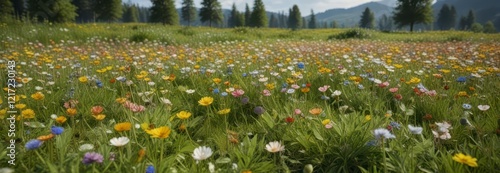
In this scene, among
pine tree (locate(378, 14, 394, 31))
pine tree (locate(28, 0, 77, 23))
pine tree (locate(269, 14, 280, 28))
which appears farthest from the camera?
pine tree (locate(378, 14, 394, 31))

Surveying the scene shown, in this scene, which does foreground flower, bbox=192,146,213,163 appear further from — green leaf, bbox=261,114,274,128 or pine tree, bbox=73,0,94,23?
pine tree, bbox=73,0,94,23

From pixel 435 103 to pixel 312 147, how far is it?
53.8 inches

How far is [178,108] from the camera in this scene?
2.78m

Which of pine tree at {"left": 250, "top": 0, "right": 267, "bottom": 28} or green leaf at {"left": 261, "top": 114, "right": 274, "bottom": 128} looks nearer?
green leaf at {"left": 261, "top": 114, "right": 274, "bottom": 128}

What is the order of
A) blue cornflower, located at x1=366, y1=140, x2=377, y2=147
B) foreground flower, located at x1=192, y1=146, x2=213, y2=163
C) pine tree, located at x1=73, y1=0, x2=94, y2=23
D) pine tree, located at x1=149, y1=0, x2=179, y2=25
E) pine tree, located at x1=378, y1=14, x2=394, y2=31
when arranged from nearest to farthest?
foreground flower, located at x1=192, y1=146, x2=213, y2=163 → blue cornflower, located at x1=366, y1=140, x2=377, y2=147 → pine tree, located at x1=149, y1=0, x2=179, y2=25 → pine tree, located at x1=73, y1=0, x2=94, y2=23 → pine tree, located at x1=378, y1=14, x2=394, y2=31

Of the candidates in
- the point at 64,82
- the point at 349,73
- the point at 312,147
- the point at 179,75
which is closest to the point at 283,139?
the point at 312,147

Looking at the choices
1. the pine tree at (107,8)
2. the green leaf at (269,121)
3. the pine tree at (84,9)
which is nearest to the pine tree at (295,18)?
the pine tree at (107,8)

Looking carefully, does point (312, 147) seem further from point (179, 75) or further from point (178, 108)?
point (179, 75)

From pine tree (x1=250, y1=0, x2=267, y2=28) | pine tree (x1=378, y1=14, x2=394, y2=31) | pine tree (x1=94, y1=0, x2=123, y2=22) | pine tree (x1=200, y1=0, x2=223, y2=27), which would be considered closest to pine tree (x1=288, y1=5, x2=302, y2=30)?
pine tree (x1=250, y1=0, x2=267, y2=28)

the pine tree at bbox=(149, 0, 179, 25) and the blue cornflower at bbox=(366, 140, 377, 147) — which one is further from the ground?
the pine tree at bbox=(149, 0, 179, 25)

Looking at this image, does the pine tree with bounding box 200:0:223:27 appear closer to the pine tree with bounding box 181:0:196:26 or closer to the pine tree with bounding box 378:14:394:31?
the pine tree with bounding box 181:0:196:26

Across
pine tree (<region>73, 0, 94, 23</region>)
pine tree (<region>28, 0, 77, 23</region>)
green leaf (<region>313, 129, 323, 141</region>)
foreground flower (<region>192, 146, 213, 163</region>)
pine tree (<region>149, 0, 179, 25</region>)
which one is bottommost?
green leaf (<region>313, 129, 323, 141</region>)

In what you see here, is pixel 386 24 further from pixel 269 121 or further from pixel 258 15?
pixel 269 121

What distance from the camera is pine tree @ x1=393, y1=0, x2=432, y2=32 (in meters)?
43.8
